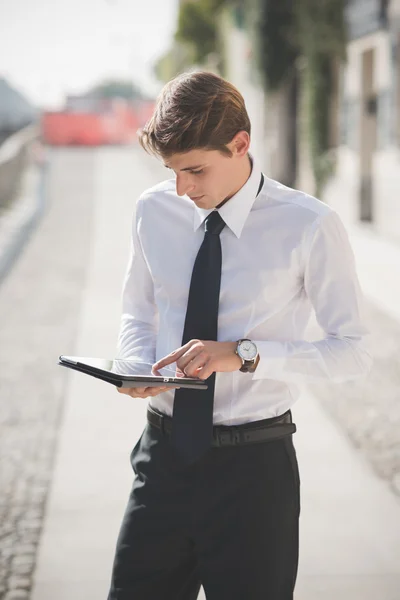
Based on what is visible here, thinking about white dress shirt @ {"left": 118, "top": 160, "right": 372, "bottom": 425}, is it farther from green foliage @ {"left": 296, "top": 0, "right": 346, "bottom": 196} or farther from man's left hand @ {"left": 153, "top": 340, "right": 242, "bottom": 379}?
green foliage @ {"left": 296, "top": 0, "right": 346, "bottom": 196}

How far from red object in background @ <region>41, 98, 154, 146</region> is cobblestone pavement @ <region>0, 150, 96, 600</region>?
27848 mm

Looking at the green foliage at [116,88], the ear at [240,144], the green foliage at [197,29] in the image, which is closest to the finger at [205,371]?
the ear at [240,144]

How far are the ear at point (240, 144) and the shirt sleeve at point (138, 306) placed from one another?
367mm

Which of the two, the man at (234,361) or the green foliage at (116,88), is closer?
the man at (234,361)


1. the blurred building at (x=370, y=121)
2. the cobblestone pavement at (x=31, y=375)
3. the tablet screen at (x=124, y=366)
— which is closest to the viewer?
the tablet screen at (x=124, y=366)

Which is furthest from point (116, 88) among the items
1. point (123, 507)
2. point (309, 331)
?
point (123, 507)

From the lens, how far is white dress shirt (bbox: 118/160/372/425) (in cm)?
203

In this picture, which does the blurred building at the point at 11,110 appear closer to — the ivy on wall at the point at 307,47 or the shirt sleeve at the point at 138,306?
the ivy on wall at the point at 307,47

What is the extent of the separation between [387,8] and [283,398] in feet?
40.8

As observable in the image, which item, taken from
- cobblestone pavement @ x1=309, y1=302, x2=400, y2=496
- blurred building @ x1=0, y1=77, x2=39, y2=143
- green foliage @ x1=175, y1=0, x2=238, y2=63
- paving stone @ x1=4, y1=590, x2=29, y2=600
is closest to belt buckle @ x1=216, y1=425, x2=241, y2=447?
paving stone @ x1=4, y1=590, x2=29, y2=600

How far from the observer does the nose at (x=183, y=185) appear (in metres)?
2.02

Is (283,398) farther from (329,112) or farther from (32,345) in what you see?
(329,112)

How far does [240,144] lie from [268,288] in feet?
1.19

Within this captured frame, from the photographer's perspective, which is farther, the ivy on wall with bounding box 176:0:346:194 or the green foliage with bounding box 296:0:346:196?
the ivy on wall with bounding box 176:0:346:194
